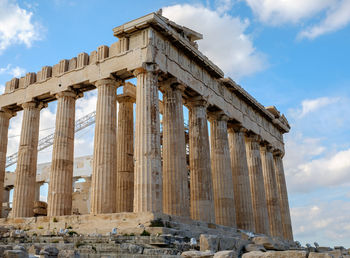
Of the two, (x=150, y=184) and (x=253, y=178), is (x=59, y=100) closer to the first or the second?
(x=150, y=184)

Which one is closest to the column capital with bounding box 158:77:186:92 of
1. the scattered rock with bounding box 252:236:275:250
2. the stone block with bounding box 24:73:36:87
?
the stone block with bounding box 24:73:36:87

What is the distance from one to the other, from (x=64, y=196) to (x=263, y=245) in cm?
1387

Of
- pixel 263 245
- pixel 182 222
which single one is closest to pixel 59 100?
pixel 182 222

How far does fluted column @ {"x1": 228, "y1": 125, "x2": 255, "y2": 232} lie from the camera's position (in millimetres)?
33438

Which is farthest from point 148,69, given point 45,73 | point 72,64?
point 45,73

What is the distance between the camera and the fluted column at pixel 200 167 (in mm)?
27312

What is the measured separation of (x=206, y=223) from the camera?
2541 centimetres

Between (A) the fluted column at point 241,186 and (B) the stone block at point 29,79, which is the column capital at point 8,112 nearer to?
(B) the stone block at point 29,79

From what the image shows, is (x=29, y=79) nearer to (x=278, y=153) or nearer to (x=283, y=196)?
(x=278, y=153)

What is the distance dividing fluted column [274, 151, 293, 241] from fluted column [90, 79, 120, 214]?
76.1 feet

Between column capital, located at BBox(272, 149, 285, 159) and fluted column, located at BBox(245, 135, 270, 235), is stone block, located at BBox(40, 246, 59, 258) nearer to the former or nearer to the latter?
fluted column, located at BBox(245, 135, 270, 235)

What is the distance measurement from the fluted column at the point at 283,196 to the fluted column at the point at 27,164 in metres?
24.9

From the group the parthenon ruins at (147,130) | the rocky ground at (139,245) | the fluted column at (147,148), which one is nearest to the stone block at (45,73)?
the parthenon ruins at (147,130)

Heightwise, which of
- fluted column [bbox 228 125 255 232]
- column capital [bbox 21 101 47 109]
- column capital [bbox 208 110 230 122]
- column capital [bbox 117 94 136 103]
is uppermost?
column capital [bbox 117 94 136 103]
